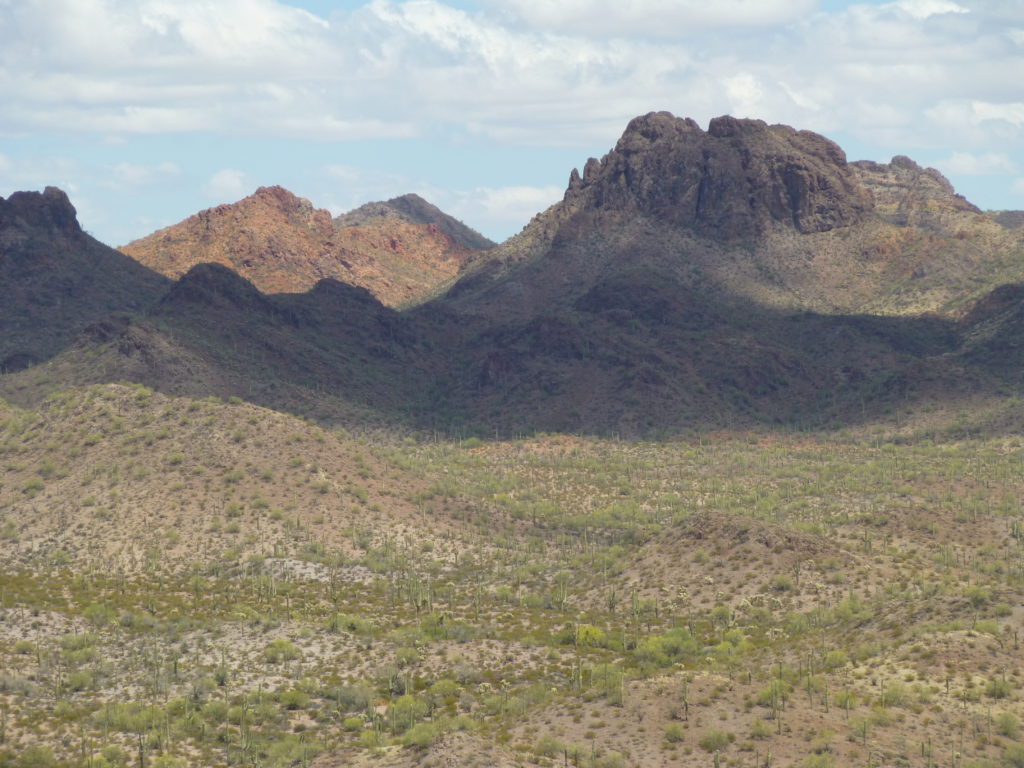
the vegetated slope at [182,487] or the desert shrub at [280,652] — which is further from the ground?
the vegetated slope at [182,487]

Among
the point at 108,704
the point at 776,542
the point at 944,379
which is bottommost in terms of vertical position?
the point at 108,704

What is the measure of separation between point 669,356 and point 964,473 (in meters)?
66.0

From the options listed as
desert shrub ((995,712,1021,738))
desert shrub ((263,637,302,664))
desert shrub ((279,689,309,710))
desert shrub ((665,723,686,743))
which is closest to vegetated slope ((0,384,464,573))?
desert shrub ((263,637,302,664))

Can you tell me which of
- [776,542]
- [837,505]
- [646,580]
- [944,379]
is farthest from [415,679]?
[944,379]

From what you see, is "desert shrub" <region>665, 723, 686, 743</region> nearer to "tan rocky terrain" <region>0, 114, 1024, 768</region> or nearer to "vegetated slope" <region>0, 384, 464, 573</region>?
"tan rocky terrain" <region>0, 114, 1024, 768</region>

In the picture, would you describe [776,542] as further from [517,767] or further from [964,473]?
[964,473]

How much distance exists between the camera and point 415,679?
73312 mm

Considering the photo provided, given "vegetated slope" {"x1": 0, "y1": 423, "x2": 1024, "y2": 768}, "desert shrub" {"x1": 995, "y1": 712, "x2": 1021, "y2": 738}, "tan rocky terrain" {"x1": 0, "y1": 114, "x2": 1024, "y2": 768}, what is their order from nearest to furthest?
1. "desert shrub" {"x1": 995, "y1": 712, "x2": 1021, "y2": 738}
2. "vegetated slope" {"x1": 0, "y1": 423, "x2": 1024, "y2": 768}
3. "tan rocky terrain" {"x1": 0, "y1": 114, "x2": 1024, "y2": 768}

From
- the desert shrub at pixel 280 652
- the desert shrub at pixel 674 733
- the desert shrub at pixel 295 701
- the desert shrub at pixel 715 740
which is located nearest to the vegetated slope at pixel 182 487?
the desert shrub at pixel 280 652

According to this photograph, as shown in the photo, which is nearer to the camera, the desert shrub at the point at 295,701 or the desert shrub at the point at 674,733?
the desert shrub at the point at 674,733

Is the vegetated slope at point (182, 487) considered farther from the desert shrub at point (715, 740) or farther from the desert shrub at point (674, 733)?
the desert shrub at point (715, 740)

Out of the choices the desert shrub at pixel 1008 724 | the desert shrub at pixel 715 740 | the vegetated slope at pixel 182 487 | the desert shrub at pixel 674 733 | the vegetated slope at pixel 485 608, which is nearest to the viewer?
the desert shrub at pixel 715 740

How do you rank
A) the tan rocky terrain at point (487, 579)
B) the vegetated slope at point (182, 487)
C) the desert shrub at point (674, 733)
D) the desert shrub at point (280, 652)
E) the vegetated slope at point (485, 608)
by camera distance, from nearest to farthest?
the desert shrub at point (674, 733) < the vegetated slope at point (485, 608) < the tan rocky terrain at point (487, 579) < the desert shrub at point (280, 652) < the vegetated slope at point (182, 487)

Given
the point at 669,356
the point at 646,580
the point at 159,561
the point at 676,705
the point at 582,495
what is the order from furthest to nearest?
the point at 669,356 → the point at 582,495 → the point at 159,561 → the point at 646,580 → the point at 676,705
